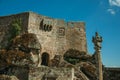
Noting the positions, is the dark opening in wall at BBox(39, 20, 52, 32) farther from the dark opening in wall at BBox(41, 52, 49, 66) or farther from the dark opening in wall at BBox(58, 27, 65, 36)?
the dark opening in wall at BBox(41, 52, 49, 66)

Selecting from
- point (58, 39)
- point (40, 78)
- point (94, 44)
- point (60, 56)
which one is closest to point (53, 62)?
point (60, 56)

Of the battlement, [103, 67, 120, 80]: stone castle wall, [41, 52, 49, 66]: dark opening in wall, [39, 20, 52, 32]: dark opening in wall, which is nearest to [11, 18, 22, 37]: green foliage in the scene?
the battlement

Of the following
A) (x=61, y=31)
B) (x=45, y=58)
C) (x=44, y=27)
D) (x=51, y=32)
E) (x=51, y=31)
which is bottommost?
(x=45, y=58)

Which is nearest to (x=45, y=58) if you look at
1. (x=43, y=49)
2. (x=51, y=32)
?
(x=43, y=49)

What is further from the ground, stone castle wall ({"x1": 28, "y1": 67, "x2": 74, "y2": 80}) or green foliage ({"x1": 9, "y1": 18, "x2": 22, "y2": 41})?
green foliage ({"x1": 9, "y1": 18, "x2": 22, "y2": 41})

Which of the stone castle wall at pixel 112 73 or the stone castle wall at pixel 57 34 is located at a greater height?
the stone castle wall at pixel 57 34

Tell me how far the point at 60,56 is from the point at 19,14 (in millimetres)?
9958

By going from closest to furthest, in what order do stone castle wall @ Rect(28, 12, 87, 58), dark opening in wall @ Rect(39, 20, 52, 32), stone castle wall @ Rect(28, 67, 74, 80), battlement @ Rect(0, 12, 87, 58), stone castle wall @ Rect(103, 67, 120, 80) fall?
stone castle wall @ Rect(28, 67, 74, 80) → stone castle wall @ Rect(103, 67, 120, 80) → battlement @ Rect(0, 12, 87, 58) → stone castle wall @ Rect(28, 12, 87, 58) → dark opening in wall @ Rect(39, 20, 52, 32)

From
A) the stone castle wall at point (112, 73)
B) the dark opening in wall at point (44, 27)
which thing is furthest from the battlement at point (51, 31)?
the stone castle wall at point (112, 73)

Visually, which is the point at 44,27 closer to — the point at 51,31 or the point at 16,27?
the point at 51,31

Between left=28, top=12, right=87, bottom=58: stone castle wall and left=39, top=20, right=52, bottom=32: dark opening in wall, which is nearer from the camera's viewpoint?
left=28, top=12, right=87, bottom=58: stone castle wall

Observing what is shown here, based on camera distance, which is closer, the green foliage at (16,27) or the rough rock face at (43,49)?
the rough rock face at (43,49)

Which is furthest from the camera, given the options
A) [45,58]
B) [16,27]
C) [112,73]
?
[45,58]

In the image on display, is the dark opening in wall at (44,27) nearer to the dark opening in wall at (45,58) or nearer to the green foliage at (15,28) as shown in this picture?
the green foliage at (15,28)
